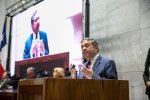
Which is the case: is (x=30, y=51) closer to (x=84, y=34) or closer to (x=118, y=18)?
(x=84, y=34)

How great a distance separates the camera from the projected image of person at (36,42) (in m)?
6.00

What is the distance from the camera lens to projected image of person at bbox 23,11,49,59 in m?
6.00

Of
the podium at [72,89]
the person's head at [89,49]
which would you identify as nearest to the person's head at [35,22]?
the person's head at [89,49]

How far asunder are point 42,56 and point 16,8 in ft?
6.49

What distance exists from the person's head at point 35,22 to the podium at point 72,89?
466 centimetres

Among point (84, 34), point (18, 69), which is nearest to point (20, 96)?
point (84, 34)

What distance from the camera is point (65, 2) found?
5469 mm

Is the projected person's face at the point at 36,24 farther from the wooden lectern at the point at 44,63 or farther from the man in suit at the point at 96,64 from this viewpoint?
the man in suit at the point at 96,64

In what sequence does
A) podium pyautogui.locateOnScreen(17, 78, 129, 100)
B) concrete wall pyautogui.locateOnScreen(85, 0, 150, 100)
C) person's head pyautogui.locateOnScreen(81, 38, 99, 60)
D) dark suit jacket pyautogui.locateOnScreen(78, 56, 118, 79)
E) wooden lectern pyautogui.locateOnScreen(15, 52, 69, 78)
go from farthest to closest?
wooden lectern pyautogui.locateOnScreen(15, 52, 69, 78)
concrete wall pyautogui.locateOnScreen(85, 0, 150, 100)
person's head pyautogui.locateOnScreen(81, 38, 99, 60)
dark suit jacket pyautogui.locateOnScreen(78, 56, 118, 79)
podium pyautogui.locateOnScreen(17, 78, 129, 100)

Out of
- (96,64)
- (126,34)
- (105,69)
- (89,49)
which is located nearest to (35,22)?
(126,34)

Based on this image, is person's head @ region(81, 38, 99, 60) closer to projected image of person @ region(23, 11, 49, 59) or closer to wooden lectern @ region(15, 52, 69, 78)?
wooden lectern @ region(15, 52, 69, 78)

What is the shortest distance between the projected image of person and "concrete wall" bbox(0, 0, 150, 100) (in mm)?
1389

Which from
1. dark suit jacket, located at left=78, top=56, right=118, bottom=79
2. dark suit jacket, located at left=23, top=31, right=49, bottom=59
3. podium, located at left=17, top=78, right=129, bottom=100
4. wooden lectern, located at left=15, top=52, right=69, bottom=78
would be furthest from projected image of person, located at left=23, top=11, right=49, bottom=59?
podium, located at left=17, top=78, right=129, bottom=100

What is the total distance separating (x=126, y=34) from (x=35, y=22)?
2848 mm
